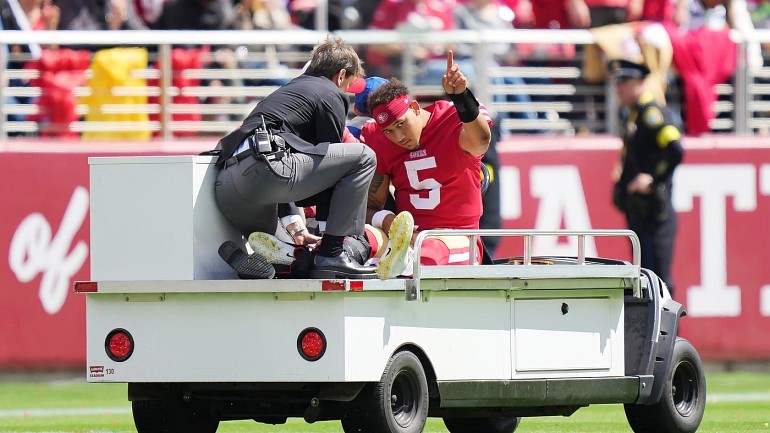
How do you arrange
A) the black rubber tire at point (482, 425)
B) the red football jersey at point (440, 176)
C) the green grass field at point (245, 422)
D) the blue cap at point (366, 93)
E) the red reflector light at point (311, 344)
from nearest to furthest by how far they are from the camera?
the red reflector light at point (311, 344) → the red football jersey at point (440, 176) → the blue cap at point (366, 93) → the black rubber tire at point (482, 425) → the green grass field at point (245, 422)

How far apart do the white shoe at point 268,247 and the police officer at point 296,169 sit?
131 mm

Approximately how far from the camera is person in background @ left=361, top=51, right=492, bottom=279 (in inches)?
370

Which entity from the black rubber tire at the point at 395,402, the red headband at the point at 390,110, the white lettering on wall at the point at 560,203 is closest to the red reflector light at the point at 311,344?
the black rubber tire at the point at 395,402

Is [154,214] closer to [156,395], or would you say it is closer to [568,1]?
[156,395]

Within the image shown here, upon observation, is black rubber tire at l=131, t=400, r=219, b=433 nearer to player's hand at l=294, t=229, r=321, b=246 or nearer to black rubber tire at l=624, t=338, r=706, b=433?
player's hand at l=294, t=229, r=321, b=246

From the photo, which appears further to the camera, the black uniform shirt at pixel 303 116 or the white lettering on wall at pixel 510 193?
the white lettering on wall at pixel 510 193

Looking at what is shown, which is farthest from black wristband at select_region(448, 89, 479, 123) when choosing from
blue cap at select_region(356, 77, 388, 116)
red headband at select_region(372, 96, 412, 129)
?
blue cap at select_region(356, 77, 388, 116)

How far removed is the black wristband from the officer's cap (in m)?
5.95

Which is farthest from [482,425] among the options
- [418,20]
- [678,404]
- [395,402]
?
[418,20]

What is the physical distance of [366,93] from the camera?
10148mm

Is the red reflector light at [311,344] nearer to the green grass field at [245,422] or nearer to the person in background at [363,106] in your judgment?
the person in background at [363,106]

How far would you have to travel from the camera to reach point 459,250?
9.45 meters

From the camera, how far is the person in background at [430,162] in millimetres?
9406

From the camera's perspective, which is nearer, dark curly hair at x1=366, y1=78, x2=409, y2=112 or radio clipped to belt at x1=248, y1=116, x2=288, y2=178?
radio clipped to belt at x1=248, y1=116, x2=288, y2=178
